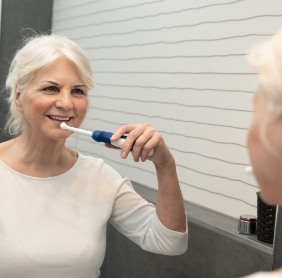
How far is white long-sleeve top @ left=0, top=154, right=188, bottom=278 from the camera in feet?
4.84

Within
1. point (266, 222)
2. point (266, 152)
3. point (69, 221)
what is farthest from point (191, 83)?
point (266, 152)

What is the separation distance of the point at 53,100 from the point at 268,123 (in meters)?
0.97

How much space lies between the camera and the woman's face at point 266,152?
70 centimetres

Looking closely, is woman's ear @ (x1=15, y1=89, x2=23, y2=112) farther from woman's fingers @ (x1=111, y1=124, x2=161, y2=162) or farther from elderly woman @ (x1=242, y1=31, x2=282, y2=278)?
elderly woman @ (x1=242, y1=31, x2=282, y2=278)

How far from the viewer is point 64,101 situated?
5.12 ft

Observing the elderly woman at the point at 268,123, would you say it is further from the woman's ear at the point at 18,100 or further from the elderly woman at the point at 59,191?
the woman's ear at the point at 18,100

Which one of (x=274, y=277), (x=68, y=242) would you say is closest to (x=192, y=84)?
(x=68, y=242)

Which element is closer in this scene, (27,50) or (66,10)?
(27,50)

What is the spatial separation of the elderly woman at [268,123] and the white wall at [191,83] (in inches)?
41.0

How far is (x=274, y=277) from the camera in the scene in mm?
613

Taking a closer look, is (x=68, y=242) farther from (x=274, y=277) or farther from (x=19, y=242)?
(x=274, y=277)

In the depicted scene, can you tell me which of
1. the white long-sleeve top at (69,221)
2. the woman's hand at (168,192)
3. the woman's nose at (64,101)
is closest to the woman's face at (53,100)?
the woman's nose at (64,101)

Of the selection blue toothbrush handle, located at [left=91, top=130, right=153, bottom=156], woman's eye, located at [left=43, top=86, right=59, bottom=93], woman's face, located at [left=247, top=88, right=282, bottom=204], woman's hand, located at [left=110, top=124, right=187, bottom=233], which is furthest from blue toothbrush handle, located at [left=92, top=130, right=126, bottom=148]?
woman's face, located at [left=247, top=88, right=282, bottom=204]

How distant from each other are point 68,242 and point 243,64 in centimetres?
85
